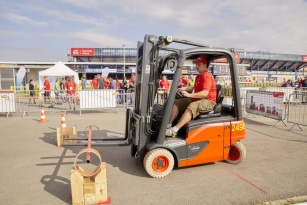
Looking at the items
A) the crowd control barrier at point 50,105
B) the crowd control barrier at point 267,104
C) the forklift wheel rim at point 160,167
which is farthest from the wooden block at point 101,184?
the crowd control barrier at point 50,105

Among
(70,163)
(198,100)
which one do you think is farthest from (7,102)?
(198,100)

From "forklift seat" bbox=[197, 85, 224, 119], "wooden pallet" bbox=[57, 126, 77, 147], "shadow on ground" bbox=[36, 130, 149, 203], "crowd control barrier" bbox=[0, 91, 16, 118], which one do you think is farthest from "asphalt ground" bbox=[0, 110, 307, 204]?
"crowd control barrier" bbox=[0, 91, 16, 118]

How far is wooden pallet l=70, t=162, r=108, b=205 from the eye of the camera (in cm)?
265

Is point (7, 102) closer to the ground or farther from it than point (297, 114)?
farther from it

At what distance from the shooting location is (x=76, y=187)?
8.71 feet

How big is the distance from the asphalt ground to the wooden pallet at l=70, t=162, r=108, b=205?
9.6 inches

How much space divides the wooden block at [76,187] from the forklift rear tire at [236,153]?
3067 millimetres

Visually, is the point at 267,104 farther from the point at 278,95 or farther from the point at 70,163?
the point at 70,163

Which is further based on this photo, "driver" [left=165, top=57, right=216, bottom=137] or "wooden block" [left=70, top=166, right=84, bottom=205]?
"driver" [left=165, top=57, right=216, bottom=137]

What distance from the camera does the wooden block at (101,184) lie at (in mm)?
2719

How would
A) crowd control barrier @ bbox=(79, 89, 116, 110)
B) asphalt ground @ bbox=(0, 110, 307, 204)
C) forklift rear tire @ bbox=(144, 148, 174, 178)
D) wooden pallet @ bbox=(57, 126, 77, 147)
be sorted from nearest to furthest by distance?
asphalt ground @ bbox=(0, 110, 307, 204), forklift rear tire @ bbox=(144, 148, 174, 178), wooden pallet @ bbox=(57, 126, 77, 147), crowd control barrier @ bbox=(79, 89, 116, 110)

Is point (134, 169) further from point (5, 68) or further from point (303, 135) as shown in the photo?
point (5, 68)

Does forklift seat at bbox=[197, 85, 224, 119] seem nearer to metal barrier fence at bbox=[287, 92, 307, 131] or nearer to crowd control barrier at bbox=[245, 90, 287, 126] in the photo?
metal barrier fence at bbox=[287, 92, 307, 131]

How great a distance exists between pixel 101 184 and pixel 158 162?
43.6 inches
